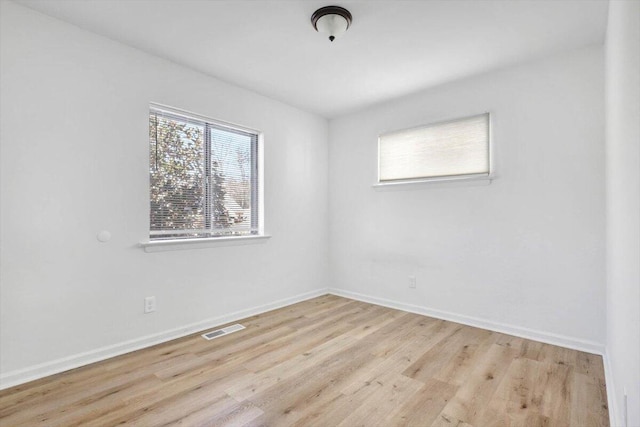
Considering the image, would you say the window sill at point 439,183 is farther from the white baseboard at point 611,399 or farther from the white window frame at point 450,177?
the white baseboard at point 611,399

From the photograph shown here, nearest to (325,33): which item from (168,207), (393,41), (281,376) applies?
(393,41)

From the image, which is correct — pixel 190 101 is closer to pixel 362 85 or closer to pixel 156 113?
pixel 156 113

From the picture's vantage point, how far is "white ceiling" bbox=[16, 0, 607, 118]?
2.12 m

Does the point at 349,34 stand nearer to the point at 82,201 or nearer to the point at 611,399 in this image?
the point at 82,201

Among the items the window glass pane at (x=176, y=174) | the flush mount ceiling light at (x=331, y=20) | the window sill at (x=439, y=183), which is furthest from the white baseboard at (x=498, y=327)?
the flush mount ceiling light at (x=331, y=20)

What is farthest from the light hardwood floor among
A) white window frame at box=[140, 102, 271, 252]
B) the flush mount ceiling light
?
the flush mount ceiling light

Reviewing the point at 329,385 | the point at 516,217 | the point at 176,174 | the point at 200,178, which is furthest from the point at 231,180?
the point at 516,217

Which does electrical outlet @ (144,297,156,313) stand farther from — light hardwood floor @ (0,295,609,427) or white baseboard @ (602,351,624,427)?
white baseboard @ (602,351,624,427)

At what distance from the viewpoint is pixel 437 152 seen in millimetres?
3465

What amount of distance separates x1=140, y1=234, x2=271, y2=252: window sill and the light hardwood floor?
2.72 ft

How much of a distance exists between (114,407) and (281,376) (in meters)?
0.99

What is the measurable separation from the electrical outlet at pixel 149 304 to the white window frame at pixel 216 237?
0.42 meters

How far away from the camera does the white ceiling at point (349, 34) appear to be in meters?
2.12

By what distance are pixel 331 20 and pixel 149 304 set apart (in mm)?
2657
